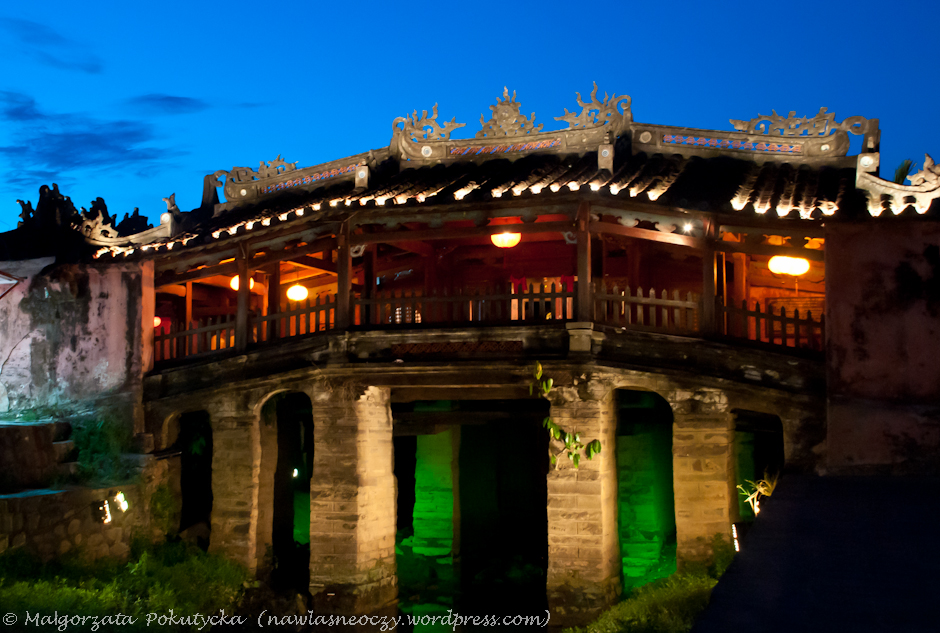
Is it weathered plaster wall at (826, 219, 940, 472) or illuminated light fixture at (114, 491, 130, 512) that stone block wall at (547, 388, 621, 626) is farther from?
illuminated light fixture at (114, 491, 130, 512)

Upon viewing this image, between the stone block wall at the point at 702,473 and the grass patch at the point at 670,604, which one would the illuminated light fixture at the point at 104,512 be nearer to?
the grass patch at the point at 670,604

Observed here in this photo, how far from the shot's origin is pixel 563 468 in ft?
40.8

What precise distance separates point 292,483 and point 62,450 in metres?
5.53

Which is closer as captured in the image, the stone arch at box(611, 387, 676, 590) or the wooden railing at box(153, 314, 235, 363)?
the wooden railing at box(153, 314, 235, 363)

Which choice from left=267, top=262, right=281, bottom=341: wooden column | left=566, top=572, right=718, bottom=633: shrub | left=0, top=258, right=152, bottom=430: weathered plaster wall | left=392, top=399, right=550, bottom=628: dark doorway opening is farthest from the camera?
left=392, top=399, right=550, bottom=628: dark doorway opening

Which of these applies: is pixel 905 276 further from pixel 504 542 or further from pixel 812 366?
pixel 504 542

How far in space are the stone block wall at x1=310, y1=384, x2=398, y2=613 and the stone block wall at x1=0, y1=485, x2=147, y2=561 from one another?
3176mm

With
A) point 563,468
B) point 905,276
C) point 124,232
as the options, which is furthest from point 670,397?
point 124,232

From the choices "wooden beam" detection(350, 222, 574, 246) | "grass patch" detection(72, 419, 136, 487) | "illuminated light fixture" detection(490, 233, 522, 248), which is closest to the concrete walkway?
"wooden beam" detection(350, 222, 574, 246)

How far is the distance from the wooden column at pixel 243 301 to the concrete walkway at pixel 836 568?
9043 millimetres

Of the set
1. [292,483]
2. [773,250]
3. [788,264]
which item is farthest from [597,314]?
[292,483]

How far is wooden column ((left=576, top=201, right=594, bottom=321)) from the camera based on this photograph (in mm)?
12430

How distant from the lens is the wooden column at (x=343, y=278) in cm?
1360

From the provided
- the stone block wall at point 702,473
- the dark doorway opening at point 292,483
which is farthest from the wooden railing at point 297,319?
the stone block wall at point 702,473
